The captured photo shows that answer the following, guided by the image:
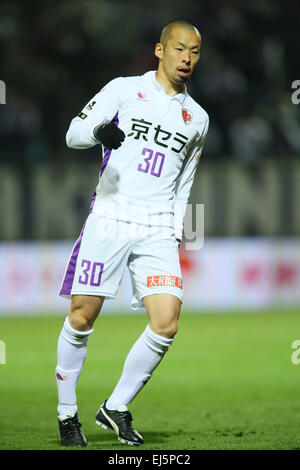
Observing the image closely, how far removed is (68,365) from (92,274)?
54 centimetres

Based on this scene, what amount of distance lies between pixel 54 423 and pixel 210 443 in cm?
127

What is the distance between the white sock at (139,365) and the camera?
4938mm

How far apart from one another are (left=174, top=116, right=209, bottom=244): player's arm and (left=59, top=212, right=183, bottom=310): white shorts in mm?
173

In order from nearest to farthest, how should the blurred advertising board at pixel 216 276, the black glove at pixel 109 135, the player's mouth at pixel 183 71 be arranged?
the black glove at pixel 109 135 < the player's mouth at pixel 183 71 < the blurred advertising board at pixel 216 276

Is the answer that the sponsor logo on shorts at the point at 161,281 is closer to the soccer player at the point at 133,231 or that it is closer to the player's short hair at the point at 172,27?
the soccer player at the point at 133,231

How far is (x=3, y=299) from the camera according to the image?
46.6ft

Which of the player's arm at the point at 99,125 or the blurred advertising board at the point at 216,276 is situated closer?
the player's arm at the point at 99,125

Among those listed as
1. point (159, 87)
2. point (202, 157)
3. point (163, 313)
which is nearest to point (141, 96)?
point (159, 87)

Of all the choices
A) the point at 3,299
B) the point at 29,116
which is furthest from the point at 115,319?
the point at 29,116

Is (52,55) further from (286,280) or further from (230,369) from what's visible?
(230,369)

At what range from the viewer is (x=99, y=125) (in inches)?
188

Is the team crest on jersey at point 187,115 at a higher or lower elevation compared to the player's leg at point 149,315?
higher

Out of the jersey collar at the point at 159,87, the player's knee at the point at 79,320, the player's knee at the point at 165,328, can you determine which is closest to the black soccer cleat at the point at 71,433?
the player's knee at the point at 79,320

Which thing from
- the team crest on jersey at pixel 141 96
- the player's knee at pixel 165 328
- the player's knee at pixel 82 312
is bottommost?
the player's knee at pixel 165 328
